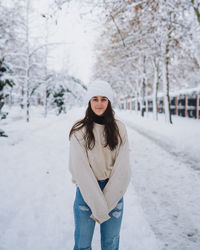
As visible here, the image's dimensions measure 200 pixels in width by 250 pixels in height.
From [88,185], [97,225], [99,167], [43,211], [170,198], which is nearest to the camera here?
[88,185]

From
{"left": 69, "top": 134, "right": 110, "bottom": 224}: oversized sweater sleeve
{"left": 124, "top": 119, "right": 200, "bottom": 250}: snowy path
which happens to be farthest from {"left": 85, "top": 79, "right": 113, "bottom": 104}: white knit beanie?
{"left": 124, "top": 119, "right": 200, "bottom": 250}: snowy path

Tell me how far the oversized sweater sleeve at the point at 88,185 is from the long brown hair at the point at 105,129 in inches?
4.1

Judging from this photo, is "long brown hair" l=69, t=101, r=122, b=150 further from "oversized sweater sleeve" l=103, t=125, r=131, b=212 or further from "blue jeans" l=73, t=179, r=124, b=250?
"blue jeans" l=73, t=179, r=124, b=250

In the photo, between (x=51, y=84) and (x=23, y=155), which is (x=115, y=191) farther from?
(x=51, y=84)

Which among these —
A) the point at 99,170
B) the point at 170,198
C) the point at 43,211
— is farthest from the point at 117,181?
the point at 170,198

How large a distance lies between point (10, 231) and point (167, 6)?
304 inches

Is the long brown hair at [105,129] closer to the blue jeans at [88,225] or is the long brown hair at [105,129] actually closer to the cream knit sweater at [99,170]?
the cream knit sweater at [99,170]

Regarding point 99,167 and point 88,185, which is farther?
point 99,167

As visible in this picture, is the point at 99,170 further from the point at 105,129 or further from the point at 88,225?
the point at 88,225

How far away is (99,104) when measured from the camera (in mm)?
1555

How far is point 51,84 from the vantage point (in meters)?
16.5

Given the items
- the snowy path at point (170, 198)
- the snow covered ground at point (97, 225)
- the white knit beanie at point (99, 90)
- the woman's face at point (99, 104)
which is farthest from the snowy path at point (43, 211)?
the white knit beanie at point (99, 90)

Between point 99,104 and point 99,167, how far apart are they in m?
0.56

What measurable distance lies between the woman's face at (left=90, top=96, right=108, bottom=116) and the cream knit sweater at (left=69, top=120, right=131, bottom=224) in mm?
122
